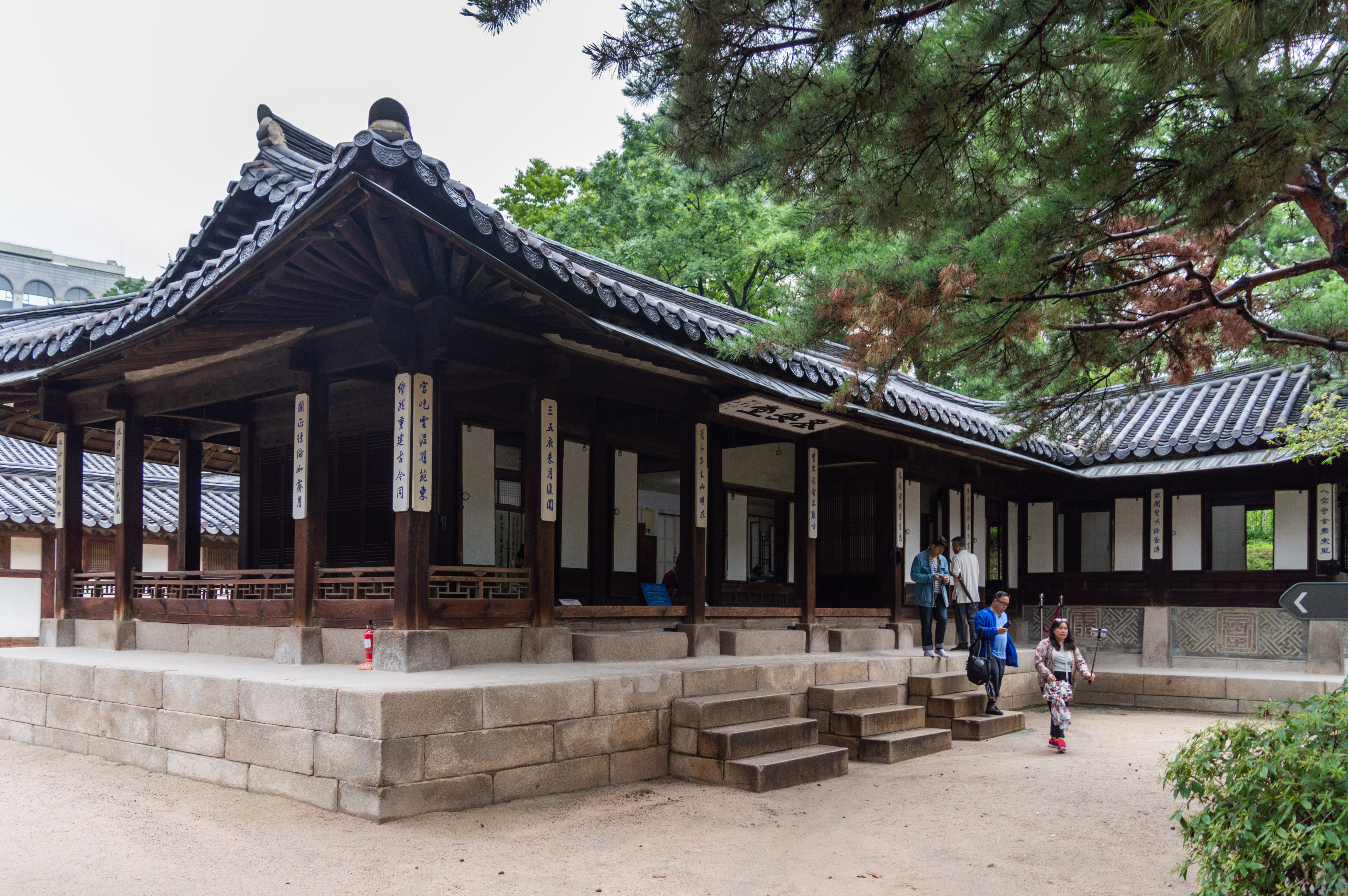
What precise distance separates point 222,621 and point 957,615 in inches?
356

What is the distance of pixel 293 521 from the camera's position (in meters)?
11.8

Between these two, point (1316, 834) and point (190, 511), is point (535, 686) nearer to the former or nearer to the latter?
point (1316, 834)

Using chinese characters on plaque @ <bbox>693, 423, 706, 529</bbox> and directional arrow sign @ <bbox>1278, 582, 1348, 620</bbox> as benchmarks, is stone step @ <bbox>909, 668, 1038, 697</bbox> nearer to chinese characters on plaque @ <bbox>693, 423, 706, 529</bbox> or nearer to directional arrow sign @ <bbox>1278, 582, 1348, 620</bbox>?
chinese characters on plaque @ <bbox>693, 423, 706, 529</bbox>

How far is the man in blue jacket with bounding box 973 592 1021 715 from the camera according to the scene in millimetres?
11289

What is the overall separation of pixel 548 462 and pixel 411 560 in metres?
1.63

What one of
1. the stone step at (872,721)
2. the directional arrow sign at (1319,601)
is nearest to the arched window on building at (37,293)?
the stone step at (872,721)

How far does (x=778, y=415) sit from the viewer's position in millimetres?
11648

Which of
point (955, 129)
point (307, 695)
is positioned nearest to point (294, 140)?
point (307, 695)

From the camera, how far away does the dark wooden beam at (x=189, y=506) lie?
39.8ft

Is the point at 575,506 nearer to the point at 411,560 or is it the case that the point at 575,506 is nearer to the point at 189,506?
the point at 411,560

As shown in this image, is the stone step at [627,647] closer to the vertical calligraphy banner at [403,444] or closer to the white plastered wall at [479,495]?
the white plastered wall at [479,495]

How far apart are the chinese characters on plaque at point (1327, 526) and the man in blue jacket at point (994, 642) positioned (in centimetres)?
655

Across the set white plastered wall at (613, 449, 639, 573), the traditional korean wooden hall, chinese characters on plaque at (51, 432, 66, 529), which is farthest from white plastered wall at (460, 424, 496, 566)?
chinese characters on plaque at (51, 432, 66, 529)

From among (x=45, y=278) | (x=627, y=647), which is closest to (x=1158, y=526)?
(x=627, y=647)
